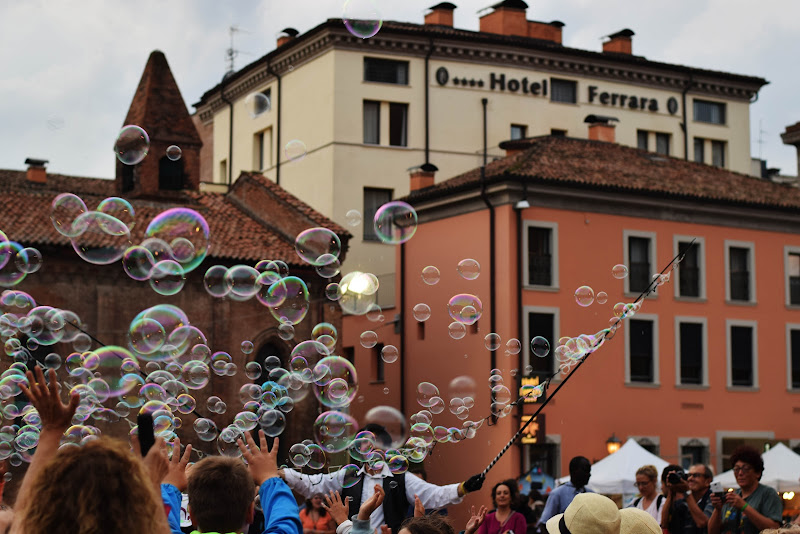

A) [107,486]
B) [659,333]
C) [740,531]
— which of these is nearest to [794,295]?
[659,333]

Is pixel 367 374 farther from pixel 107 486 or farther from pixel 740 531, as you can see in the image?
pixel 107 486

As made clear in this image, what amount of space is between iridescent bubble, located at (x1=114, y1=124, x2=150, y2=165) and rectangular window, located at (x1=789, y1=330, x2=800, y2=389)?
70.1ft

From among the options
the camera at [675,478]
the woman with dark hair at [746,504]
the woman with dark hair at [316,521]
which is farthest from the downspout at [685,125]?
the woman with dark hair at [746,504]

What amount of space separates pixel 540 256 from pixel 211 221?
23.9 ft

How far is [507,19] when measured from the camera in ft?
116

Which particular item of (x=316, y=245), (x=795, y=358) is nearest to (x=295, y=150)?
(x=316, y=245)

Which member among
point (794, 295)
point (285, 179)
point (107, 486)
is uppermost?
point (285, 179)

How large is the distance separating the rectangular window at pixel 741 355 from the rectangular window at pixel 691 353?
905mm

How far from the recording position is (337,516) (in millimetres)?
5301

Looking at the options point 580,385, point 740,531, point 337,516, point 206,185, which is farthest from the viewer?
point 206,185

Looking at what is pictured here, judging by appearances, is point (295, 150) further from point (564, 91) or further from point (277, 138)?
point (564, 91)

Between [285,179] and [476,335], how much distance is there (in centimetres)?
1039

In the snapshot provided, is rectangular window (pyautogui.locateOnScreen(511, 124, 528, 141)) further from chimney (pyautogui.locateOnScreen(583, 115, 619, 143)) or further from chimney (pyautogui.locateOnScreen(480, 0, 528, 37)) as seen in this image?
chimney (pyautogui.locateOnScreen(480, 0, 528, 37))

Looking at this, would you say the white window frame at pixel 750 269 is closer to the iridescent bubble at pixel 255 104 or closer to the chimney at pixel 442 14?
the chimney at pixel 442 14
